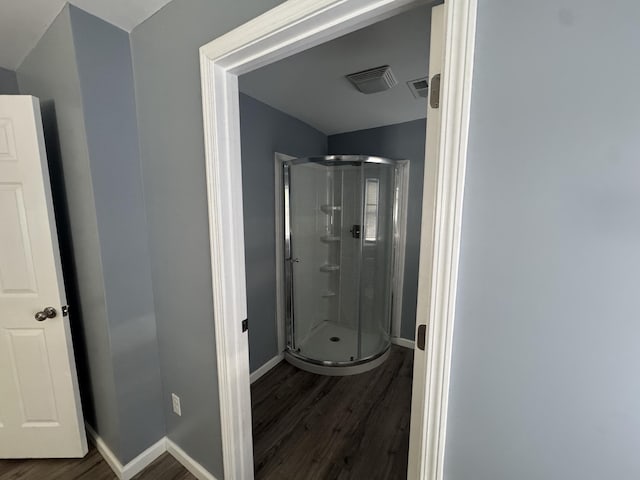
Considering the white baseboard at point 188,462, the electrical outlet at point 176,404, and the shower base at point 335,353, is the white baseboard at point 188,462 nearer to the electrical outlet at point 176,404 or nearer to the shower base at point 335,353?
the electrical outlet at point 176,404

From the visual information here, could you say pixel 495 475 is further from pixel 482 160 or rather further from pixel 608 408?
pixel 482 160

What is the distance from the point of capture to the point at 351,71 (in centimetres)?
165

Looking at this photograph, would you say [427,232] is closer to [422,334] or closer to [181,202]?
[422,334]

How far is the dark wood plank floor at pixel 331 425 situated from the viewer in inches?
60.5

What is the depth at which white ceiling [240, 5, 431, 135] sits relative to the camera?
4.29 ft

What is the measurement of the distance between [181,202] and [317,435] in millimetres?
1712

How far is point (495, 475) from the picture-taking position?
679 millimetres

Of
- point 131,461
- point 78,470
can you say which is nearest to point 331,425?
point 131,461

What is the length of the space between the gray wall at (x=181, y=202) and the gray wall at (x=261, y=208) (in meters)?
0.79

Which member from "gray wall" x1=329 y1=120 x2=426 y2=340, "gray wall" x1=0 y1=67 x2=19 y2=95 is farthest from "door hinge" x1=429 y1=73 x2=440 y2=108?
"gray wall" x1=0 y1=67 x2=19 y2=95

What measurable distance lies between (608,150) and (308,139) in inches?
101

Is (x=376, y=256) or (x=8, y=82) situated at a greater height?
(x=8, y=82)

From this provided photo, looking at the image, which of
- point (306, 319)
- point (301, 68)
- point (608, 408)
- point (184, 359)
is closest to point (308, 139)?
point (301, 68)

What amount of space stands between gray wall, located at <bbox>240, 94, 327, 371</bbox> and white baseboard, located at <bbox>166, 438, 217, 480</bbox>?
797 mm
